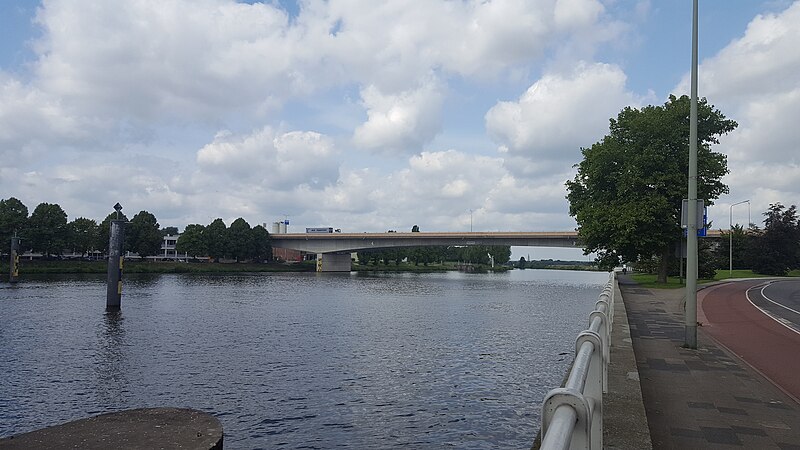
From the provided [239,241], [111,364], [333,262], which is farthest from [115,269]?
[333,262]

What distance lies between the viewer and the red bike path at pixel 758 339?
1164 centimetres

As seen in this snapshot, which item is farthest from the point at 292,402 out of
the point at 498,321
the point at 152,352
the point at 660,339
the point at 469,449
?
the point at 498,321

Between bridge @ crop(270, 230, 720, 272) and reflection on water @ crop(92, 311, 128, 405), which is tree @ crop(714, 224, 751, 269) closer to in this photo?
bridge @ crop(270, 230, 720, 272)

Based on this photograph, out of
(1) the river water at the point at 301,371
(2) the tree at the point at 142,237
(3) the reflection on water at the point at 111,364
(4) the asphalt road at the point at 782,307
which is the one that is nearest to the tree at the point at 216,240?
(2) the tree at the point at 142,237

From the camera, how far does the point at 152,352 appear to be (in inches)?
772

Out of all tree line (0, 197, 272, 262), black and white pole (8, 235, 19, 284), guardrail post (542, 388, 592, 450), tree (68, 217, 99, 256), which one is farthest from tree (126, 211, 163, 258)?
guardrail post (542, 388, 592, 450)

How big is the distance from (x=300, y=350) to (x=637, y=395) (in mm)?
13834

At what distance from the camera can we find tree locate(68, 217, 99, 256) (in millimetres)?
92525

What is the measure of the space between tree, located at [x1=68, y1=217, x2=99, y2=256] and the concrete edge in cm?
9476

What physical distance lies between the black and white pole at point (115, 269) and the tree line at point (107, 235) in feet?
154

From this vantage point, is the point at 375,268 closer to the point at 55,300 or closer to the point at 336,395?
the point at 55,300

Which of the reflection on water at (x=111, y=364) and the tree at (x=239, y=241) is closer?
the reflection on water at (x=111, y=364)

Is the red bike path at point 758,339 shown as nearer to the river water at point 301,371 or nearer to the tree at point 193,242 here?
the river water at point 301,371

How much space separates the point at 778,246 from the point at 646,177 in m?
46.3
